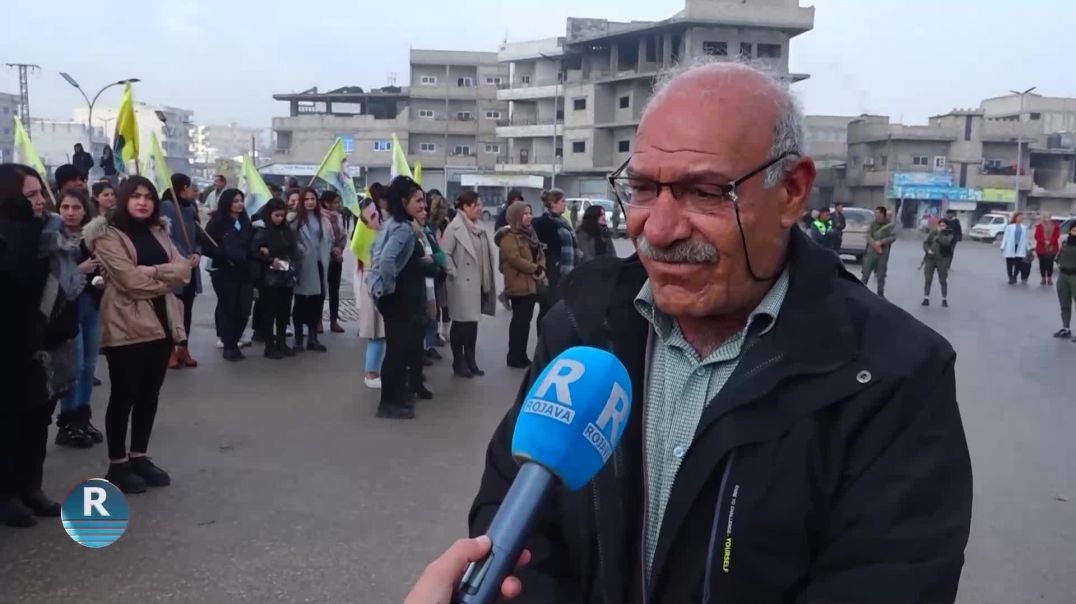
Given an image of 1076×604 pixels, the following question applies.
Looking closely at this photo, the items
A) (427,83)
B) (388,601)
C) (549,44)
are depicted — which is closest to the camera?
(388,601)

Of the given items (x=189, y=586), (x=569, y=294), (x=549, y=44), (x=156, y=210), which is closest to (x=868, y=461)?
→ (x=569, y=294)

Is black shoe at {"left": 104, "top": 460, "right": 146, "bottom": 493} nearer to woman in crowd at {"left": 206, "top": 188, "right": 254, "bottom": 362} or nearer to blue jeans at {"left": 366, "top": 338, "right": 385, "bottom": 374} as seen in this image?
blue jeans at {"left": 366, "top": 338, "right": 385, "bottom": 374}

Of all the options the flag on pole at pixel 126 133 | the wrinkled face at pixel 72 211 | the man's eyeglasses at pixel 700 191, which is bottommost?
the wrinkled face at pixel 72 211

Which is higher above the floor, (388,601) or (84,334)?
(84,334)

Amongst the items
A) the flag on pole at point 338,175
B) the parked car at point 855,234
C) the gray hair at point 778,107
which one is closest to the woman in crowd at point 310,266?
the flag on pole at point 338,175

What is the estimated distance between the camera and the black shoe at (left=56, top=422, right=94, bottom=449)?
6375 millimetres

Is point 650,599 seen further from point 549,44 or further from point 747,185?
point 549,44

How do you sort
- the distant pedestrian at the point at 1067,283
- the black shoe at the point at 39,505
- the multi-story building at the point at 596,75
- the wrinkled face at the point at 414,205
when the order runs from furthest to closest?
the multi-story building at the point at 596,75
the distant pedestrian at the point at 1067,283
the wrinkled face at the point at 414,205
the black shoe at the point at 39,505

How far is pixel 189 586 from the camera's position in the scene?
4.27 meters

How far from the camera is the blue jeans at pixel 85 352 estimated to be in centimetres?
642

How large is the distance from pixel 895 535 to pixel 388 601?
3.06m

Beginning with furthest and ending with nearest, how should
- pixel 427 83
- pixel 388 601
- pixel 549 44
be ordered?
pixel 427 83, pixel 549 44, pixel 388 601

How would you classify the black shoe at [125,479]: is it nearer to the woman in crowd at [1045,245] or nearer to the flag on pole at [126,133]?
the flag on pole at [126,133]

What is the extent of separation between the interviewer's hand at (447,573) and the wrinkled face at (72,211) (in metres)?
6.25
